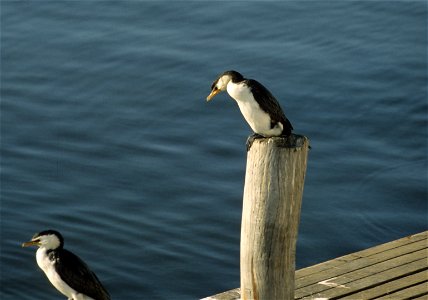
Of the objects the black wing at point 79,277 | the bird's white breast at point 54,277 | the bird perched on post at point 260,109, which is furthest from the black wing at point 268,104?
the bird's white breast at point 54,277

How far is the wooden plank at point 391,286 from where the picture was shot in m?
10.3

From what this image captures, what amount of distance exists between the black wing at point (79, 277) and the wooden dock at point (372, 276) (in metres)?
1.07

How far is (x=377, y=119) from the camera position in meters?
17.9

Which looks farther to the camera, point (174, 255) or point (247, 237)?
point (174, 255)

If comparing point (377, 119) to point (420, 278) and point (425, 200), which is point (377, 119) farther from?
point (420, 278)

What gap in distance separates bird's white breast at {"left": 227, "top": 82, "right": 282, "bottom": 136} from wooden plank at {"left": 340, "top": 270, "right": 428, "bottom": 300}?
1.69 m

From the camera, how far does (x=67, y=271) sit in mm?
9867

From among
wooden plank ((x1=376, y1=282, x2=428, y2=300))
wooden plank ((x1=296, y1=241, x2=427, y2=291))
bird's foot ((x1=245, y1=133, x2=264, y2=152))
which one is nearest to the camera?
bird's foot ((x1=245, y1=133, x2=264, y2=152))

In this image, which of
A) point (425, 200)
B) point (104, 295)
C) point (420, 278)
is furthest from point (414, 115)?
point (104, 295)

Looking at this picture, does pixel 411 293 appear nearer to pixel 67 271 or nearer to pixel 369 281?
pixel 369 281

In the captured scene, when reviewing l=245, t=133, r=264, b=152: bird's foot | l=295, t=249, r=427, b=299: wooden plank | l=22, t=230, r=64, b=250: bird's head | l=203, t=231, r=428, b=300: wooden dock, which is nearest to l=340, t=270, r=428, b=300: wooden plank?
l=203, t=231, r=428, b=300: wooden dock

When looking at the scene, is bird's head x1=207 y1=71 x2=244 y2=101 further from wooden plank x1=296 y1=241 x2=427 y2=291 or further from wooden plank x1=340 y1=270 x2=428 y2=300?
wooden plank x1=340 y1=270 x2=428 y2=300

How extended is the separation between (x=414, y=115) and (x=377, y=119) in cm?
72

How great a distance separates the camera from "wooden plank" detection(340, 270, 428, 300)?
406 inches
